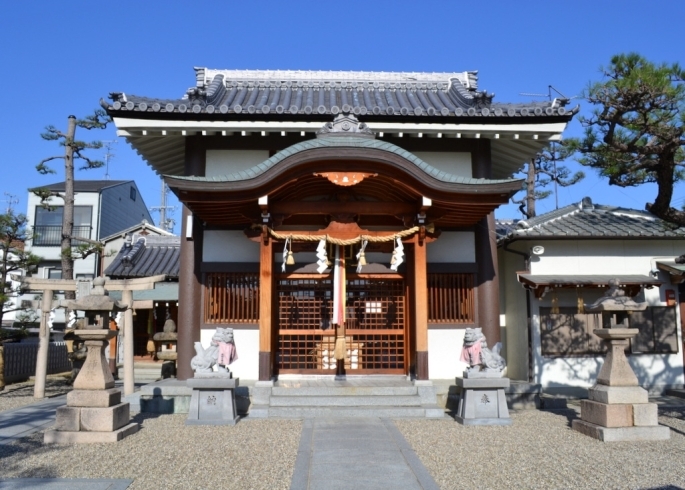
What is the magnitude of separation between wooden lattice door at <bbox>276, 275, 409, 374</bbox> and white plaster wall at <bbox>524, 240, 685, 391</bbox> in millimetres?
3762

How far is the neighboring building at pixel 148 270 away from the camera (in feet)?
66.2

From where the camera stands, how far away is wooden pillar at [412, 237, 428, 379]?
1041cm

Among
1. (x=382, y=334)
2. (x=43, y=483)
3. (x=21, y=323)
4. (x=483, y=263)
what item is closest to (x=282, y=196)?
(x=382, y=334)

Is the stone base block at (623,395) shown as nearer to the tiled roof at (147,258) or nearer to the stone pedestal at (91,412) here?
the stone pedestal at (91,412)

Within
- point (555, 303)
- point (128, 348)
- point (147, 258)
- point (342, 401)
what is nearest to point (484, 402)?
point (342, 401)

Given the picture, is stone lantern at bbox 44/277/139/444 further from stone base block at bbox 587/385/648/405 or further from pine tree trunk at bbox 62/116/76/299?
pine tree trunk at bbox 62/116/76/299

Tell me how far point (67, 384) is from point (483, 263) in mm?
12060

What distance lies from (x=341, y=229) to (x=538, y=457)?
211 inches

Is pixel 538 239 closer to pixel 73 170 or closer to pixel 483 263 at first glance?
pixel 483 263

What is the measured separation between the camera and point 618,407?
832 centimetres

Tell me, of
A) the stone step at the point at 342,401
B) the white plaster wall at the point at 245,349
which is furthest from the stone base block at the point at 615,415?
the white plaster wall at the point at 245,349

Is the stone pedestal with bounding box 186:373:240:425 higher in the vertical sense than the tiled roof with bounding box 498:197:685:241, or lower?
lower

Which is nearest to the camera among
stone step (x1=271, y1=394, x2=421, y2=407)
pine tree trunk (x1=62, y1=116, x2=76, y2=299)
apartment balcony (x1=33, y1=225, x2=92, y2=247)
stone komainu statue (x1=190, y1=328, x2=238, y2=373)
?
stone komainu statue (x1=190, y1=328, x2=238, y2=373)

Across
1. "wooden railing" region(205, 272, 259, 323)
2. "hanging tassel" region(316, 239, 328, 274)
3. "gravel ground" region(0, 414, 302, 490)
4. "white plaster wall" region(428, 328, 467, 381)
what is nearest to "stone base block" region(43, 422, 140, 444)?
"gravel ground" region(0, 414, 302, 490)
